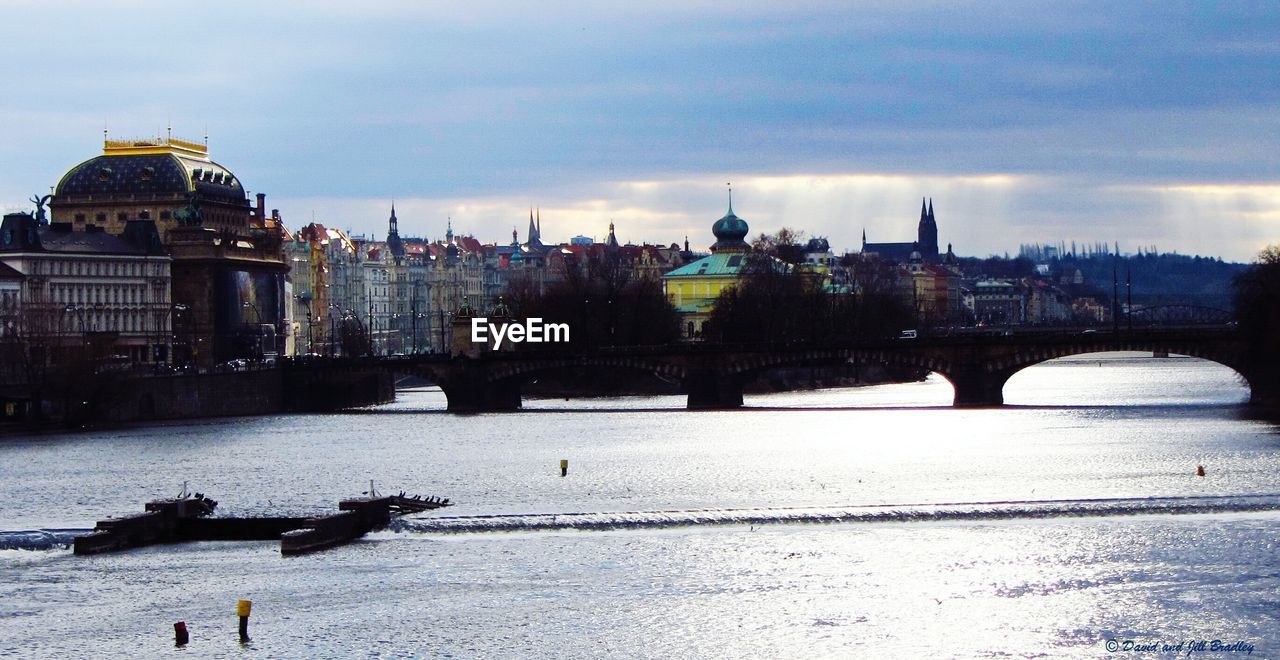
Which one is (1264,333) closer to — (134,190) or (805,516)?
(805,516)

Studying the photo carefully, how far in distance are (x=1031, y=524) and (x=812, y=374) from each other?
332 ft

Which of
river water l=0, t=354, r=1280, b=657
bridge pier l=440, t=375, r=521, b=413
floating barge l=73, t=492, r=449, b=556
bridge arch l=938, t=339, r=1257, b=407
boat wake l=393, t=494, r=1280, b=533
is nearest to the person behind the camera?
river water l=0, t=354, r=1280, b=657

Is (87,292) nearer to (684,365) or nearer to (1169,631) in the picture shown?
(684,365)

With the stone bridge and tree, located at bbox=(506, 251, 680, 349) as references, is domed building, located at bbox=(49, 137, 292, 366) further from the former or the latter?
the stone bridge

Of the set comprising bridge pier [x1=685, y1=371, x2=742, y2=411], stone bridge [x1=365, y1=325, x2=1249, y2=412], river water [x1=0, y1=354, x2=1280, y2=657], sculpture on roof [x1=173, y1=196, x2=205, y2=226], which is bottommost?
river water [x1=0, y1=354, x2=1280, y2=657]

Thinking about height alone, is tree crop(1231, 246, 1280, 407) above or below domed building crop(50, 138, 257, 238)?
below

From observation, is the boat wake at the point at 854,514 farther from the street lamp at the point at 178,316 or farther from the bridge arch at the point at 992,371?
the street lamp at the point at 178,316

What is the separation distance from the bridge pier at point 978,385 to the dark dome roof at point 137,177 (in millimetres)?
79288

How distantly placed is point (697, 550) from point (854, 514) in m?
7.04

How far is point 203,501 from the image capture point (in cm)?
6462

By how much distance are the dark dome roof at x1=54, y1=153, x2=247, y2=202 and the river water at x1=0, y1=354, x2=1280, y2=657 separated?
80.7 m

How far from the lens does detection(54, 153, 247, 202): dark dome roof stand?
17700cm

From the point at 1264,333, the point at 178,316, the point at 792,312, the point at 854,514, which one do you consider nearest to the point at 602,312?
the point at 792,312

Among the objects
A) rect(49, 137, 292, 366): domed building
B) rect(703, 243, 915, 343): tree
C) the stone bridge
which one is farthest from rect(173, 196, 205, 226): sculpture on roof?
the stone bridge
